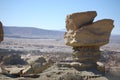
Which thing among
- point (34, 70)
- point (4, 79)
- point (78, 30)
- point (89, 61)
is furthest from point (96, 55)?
point (4, 79)

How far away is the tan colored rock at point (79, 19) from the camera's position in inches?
1176

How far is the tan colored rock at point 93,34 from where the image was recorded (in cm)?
2928

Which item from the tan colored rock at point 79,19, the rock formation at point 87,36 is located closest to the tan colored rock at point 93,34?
the rock formation at point 87,36

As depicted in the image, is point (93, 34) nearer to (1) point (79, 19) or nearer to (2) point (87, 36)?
(2) point (87, 36)

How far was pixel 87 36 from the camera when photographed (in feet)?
96.4

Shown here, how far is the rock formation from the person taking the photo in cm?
2930

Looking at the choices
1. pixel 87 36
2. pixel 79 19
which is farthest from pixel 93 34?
pixel 79 19

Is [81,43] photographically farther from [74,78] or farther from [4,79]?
[4,79]

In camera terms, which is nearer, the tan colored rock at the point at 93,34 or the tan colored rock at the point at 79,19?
the tan colored rock at the point at 93,34

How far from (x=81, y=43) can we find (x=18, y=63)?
1110 inches

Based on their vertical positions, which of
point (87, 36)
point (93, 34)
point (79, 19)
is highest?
point (79, 19)

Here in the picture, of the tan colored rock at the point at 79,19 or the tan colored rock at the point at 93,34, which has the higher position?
the tan colored rock at the point at 79,19

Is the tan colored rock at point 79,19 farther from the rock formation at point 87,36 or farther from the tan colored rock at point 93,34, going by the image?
the tan colored rock at point 93,34

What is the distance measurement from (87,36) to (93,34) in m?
0.61
